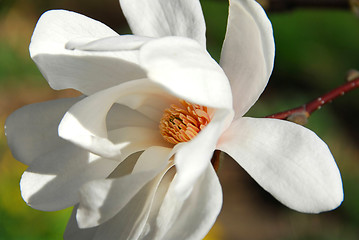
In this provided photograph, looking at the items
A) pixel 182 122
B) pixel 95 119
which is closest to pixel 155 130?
pixel 182 122

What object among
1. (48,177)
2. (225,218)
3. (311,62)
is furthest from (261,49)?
(225,218)

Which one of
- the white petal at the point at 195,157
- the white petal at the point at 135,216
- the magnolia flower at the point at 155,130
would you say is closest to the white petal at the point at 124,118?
the magnolia flower at the point at 155,130

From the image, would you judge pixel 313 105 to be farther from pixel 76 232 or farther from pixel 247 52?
pixel 76 232

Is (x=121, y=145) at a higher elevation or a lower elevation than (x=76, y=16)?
lower

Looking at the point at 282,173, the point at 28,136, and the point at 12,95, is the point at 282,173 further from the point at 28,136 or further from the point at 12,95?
the point at 12,95

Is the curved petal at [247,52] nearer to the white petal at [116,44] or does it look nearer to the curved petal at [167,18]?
the curved petal at [167,18]

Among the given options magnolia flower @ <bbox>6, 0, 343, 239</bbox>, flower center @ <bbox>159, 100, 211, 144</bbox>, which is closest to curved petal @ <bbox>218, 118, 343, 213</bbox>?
magnolia flower @ <bbox>6, 0, 343, 239</bbox>

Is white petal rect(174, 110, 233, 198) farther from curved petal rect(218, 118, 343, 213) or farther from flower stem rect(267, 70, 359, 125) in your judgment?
flower stem rect(267, 70, 359, 125)
